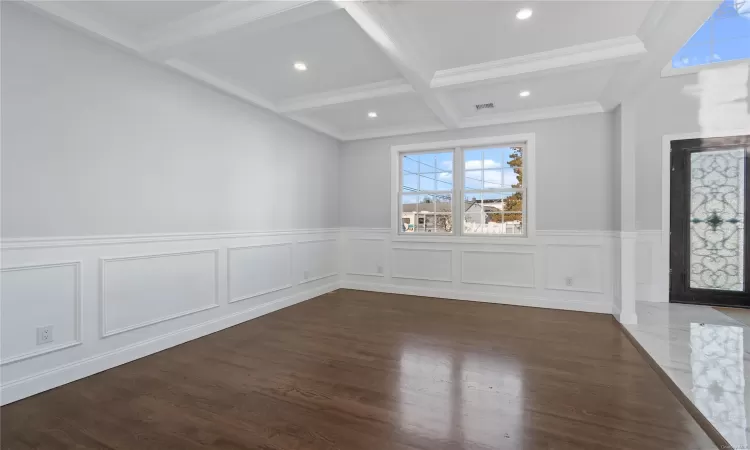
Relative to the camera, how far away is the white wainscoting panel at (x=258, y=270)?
3754mm

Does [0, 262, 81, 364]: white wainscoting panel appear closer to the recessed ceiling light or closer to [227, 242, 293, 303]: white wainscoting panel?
[227, 242, 293, 303]: white wainscoting panel

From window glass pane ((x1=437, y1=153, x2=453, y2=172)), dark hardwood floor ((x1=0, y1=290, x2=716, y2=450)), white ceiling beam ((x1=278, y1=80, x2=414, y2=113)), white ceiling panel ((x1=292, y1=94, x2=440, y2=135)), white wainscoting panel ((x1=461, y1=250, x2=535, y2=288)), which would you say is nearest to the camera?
dark hardwood floor ((x1=0, y1=290, x2=716, y2=450))

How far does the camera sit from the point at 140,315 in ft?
9.37

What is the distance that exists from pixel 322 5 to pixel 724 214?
5225 millimetres

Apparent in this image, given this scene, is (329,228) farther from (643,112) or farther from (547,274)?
(643,112)

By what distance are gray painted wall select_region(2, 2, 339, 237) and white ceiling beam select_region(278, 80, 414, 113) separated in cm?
41

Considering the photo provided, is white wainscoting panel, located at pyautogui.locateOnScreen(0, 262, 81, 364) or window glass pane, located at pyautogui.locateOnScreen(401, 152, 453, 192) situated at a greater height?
window glass pane, located at pyautogui.locateOnScreen(401, 152, 453, 192)

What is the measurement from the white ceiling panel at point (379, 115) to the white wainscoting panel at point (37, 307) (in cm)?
283

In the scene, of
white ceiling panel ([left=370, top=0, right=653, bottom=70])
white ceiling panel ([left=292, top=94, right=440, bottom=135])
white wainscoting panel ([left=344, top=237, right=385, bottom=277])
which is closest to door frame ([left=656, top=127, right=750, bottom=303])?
white ceiling panel ([left=370, top=0, right=653, bottom=70])

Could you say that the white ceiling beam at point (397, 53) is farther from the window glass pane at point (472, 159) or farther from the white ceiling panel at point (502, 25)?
the window glass pane at point (472, 159)

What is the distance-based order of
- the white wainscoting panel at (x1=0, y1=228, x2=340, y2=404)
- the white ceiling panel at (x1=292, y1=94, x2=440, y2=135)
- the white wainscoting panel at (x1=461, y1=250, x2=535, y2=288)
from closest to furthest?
the white wainscoting panel at (x1=0, y1=228, x2=340, y2=404), the white ceiling panel at (x1=292, y1=94, x2=440, y2=135), the white wainscoting panel at (x1=461, y1=250, x2=535, y2=288)

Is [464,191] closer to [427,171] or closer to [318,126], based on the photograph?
[427,171]

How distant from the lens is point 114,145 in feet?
8.82

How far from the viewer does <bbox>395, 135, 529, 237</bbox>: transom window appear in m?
4.71
